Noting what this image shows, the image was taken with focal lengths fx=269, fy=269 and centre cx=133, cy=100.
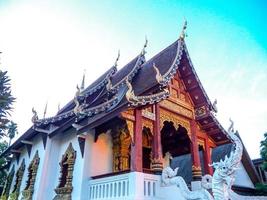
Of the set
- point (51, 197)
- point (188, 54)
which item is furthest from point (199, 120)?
point (51, 197)

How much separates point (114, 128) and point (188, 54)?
359 cm

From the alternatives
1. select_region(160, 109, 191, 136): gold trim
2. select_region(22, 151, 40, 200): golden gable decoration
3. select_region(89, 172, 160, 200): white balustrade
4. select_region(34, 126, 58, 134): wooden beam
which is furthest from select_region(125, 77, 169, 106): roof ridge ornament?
select_region(22, 151, 40, 200): golden gable decoration

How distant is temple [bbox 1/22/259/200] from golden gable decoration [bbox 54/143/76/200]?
0.11 feet

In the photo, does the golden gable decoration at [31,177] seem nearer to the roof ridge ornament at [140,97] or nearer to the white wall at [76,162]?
the white wall at [76,162]

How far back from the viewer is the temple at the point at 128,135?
7148mm

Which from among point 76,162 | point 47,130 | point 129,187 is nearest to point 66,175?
point 76,162

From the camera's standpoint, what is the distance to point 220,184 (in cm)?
575

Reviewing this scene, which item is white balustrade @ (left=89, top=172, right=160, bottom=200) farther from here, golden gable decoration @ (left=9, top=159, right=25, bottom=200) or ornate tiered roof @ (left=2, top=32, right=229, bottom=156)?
golden gable decoration @ (left=9, top=159, right=25, bottom=200)

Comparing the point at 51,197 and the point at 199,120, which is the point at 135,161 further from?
the point at 51,197

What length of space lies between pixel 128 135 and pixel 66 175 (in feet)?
9.09

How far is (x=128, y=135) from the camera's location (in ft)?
29.5

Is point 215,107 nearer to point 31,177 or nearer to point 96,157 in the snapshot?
point 96,157

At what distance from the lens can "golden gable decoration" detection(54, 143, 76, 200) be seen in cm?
873

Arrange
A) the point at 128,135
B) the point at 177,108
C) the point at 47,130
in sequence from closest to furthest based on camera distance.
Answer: the point at 128,135 < the point at 177,108 < the point at 47,130
